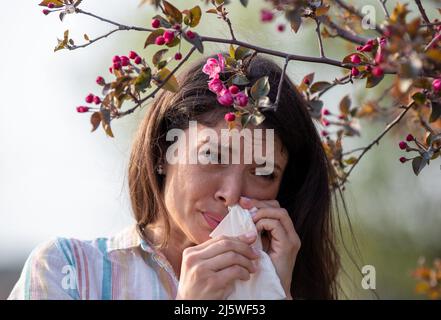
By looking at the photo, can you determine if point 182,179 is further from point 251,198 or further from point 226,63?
point 226,63

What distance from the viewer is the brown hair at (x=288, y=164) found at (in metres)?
2.91

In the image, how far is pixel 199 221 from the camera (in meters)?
2.70

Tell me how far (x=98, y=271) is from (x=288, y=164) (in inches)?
30.5

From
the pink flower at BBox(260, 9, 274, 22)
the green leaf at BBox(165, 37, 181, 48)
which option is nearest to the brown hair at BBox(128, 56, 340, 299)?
the green leaf at BBox(165, 37, 181, 48)

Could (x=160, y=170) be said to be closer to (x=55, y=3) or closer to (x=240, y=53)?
(x=240, y=53)

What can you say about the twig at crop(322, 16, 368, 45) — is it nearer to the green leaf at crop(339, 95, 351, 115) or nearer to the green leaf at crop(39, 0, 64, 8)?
the green leaf at crop(339, 95, 351, 115)

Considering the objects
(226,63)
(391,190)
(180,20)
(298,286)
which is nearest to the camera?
(180,20)

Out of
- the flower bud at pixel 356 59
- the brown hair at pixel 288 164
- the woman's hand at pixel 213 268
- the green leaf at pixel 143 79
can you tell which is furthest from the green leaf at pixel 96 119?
the flower bud at pixel 356 59

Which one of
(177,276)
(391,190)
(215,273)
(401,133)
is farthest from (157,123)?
(391,190)

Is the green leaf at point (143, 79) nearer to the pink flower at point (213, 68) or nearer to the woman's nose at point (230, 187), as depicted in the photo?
the pink flower at point (213, 68)

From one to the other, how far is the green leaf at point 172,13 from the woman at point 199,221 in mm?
359

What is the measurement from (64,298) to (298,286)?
95cm

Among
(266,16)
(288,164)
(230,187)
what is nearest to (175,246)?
(230,187)

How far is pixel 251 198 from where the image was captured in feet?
9.08
